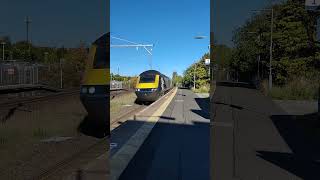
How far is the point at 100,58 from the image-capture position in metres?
6.63

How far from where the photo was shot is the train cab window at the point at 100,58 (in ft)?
21.0

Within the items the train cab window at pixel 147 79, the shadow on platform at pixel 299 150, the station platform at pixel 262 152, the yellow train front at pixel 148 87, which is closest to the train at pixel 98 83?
the station platform at pixel 262 152

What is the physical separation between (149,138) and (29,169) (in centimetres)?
338

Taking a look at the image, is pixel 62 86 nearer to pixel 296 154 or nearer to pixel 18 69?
pixel 18 69

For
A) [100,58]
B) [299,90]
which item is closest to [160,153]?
[100,58]

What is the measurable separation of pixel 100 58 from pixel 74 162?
200 cm

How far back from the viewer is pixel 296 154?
27.1 feet

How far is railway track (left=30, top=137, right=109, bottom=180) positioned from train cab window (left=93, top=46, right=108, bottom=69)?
5.28 ft

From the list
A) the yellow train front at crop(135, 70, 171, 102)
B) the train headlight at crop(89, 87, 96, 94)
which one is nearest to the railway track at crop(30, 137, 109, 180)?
the train headlight at crop(89, 87, 96, 94)

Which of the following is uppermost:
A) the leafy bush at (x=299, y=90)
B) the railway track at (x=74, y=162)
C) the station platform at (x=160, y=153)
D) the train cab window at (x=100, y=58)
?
the train cab window at (x=100, y=58)

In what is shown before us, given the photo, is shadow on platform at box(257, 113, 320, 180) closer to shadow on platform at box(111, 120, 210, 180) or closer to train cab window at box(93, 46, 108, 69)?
shadow on platform at box(111, 120, 210, 180)

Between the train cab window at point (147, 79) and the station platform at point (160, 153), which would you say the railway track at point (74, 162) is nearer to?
the station platform at point (160, 153)

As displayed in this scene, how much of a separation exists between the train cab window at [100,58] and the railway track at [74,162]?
161 centimetres

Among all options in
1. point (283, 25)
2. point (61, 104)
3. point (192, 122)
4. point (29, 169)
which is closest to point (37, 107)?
point (61, 104)
